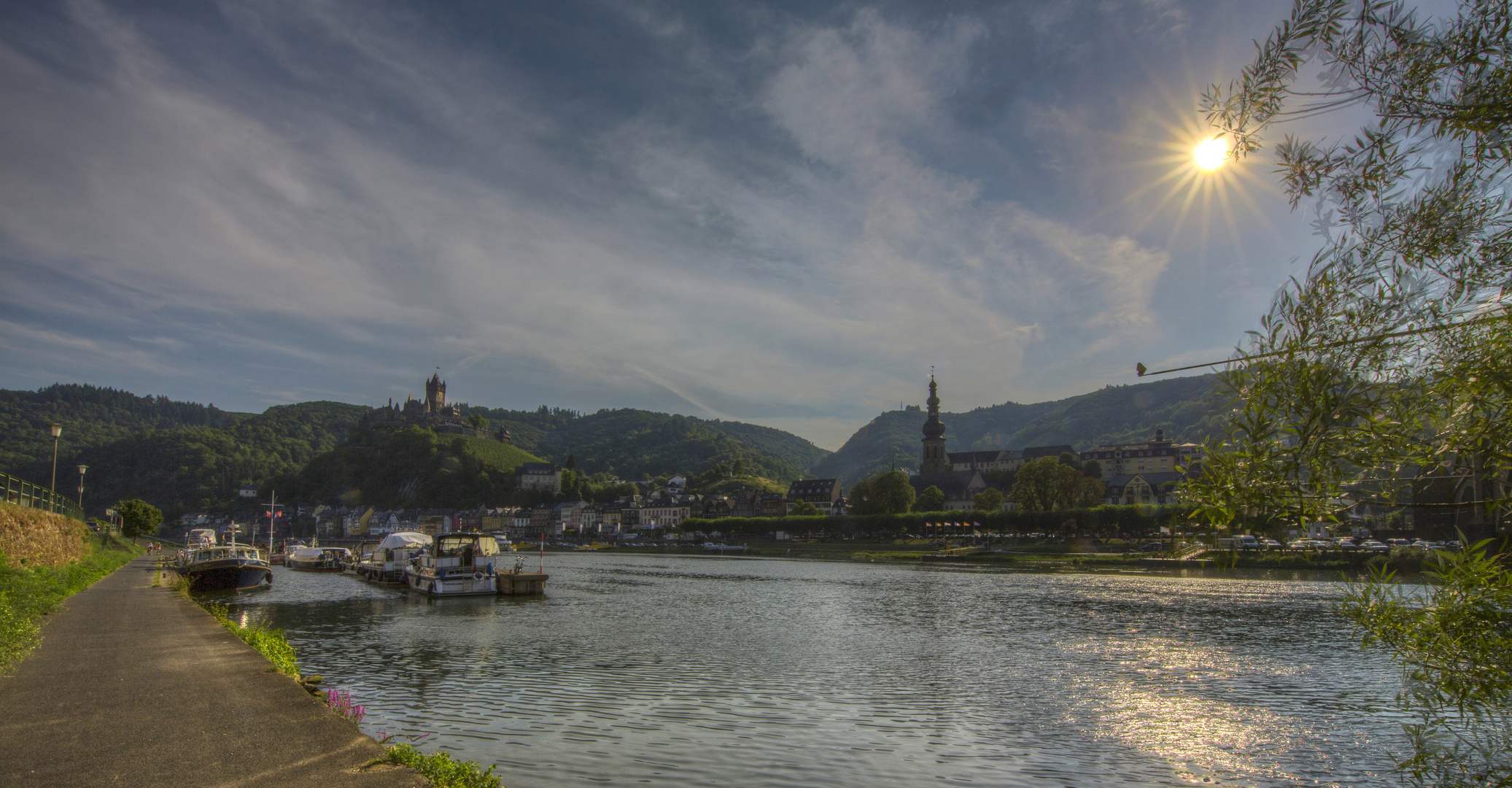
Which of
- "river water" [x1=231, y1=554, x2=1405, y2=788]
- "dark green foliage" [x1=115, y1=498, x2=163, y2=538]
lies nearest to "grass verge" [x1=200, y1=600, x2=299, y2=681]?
"river water" [x1=231, y1=554, x2=1405, y2=788]

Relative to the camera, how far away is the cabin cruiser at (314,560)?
8238 cm

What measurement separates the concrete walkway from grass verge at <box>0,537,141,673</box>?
0.65m

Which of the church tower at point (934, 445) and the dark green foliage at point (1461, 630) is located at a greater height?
the church tower at point (934, 445)

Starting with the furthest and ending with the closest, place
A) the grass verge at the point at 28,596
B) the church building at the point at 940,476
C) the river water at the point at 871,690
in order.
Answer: the church building at the point at 940,476
the river water at the point at 871,690
the grass verge at the point at 28,596

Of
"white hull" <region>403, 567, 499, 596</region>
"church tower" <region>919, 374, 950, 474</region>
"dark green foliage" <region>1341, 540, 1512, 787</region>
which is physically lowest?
"white hull" <region>403, 567, 499, 596</region>

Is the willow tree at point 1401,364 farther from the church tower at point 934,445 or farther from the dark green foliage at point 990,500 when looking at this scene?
the church tower at point 934,445

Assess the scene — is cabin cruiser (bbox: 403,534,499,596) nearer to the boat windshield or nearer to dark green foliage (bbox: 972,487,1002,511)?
the boat windshield

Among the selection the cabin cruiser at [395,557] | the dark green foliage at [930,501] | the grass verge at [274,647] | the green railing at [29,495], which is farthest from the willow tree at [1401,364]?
the dark green foliage at [930,501]

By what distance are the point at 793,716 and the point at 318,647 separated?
1815 centimetres

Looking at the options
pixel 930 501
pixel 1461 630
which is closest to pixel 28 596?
pixel 1461 630

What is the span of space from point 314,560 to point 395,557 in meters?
30.1

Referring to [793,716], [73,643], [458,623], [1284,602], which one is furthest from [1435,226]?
[1284,602]

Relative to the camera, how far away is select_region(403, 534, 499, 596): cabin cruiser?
151 feet

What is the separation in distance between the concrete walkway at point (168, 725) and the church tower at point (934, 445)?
185594 millimetres
